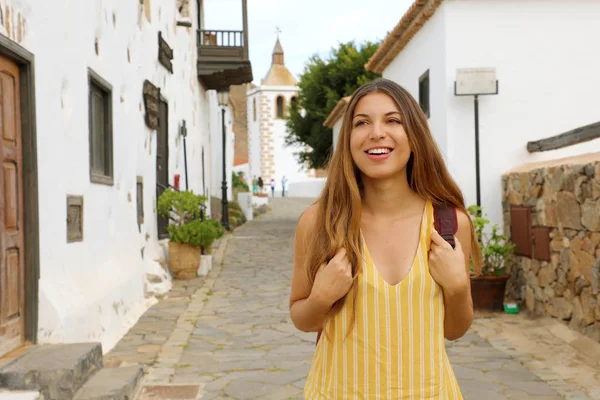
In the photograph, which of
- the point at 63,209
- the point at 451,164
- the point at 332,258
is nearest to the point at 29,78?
the point at 63,209

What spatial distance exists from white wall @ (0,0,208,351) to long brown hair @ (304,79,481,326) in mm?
3073

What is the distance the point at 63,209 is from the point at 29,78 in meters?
1.04

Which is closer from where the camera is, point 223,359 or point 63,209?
point 63,209

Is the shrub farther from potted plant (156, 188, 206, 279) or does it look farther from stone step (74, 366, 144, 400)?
stone step (74, 366, 144, 400)

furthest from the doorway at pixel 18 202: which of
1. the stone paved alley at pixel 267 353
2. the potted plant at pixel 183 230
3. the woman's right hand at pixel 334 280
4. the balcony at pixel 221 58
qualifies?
the balcony at pixel 221 58

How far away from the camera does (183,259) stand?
994 centimetres

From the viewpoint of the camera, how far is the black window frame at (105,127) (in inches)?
241

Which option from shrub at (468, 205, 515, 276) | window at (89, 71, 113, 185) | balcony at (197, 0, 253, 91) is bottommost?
shrub at (468, 205, 515, 276)

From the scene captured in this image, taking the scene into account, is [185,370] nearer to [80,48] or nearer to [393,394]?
[80,48]

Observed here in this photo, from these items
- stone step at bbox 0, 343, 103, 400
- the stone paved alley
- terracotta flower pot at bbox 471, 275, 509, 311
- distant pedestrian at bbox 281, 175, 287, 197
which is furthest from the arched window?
stone step at bbox 0, 343, 103, 400

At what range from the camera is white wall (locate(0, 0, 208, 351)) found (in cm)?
470

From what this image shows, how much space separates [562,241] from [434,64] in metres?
3.28

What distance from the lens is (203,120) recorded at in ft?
52.9

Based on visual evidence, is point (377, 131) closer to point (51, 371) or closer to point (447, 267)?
point (447, 267)
